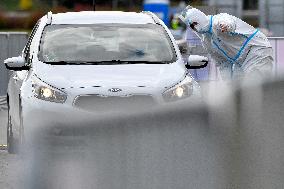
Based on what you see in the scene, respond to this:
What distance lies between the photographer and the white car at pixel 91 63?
951 cm

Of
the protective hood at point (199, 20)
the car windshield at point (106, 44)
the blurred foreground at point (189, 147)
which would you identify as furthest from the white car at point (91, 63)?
the blurred foreground at point (189, 147)

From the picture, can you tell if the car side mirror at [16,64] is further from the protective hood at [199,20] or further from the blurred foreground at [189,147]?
the blurred foreground at [189,147]

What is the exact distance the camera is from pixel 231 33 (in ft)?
44.6

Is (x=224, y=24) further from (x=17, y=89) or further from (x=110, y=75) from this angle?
(x=110, y=75)

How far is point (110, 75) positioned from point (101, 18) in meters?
1.88

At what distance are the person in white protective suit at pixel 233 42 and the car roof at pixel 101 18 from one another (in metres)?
1.79

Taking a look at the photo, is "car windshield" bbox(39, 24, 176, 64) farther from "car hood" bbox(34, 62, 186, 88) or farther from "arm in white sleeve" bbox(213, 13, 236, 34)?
"arm in white sleeve" bbox(213, 13, 236, 34)

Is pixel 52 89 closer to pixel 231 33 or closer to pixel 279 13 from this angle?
pixel 231 33

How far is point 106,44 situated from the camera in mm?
10867

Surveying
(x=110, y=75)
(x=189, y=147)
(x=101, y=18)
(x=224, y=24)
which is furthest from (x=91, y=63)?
(x=189, y=147)

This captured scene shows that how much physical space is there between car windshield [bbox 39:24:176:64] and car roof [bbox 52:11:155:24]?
0.15 m

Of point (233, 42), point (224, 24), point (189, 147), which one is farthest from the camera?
point (233, 42)

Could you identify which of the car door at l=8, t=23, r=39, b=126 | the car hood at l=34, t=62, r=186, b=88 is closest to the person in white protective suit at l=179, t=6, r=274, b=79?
the car door at l=8, t=23, r=39, b=126

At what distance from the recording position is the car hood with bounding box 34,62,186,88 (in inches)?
378
